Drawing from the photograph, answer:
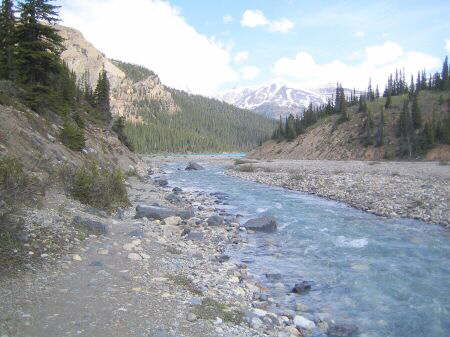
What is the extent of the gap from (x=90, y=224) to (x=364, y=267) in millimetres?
9991

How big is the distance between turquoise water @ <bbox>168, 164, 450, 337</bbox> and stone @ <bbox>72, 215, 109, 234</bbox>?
527 cm

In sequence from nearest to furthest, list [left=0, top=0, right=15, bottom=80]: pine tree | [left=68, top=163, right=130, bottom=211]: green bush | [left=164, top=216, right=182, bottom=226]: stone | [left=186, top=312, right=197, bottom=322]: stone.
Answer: [left=186, top=312, right=197, bottom=322]: stone
[left=68, top=163, right=130, bottom=211]: green bush
[left=164, top=216, right=182, bottom=226]: stone
[left=0, top=0, right=15, bottom=80]: pine tree

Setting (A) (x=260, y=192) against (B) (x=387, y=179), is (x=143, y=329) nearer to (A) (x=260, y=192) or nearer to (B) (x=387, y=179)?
(A) (x=260, y=192)

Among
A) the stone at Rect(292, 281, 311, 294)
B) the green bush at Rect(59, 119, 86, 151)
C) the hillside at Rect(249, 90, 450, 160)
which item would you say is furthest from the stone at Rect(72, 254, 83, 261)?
the hillside at Rect(249, 90, 450, 160)

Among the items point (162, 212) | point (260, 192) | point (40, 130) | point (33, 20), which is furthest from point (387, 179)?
point (33, 20)

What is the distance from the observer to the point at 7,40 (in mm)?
31703

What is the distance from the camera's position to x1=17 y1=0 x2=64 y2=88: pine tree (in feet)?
86.5

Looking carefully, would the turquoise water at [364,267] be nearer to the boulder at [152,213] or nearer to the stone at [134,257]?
the stone at [134,257]

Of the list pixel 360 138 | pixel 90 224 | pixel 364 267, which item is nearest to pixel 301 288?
pixel 364 267

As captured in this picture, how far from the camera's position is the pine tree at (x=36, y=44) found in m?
26.4

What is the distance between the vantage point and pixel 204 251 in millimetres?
14836

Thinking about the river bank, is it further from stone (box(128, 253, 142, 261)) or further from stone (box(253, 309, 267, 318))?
stone (box(128, 253, 142, 261))

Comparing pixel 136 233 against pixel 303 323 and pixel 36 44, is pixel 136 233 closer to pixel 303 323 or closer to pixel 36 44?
pixel 303 323

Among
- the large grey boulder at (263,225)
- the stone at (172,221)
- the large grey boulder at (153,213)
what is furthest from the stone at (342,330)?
the large grey boulder at (153,213)
